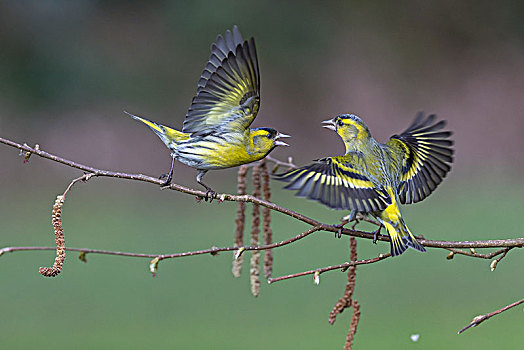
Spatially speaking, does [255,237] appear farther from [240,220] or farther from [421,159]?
[421,159]

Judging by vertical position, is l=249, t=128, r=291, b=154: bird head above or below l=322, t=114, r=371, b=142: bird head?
below

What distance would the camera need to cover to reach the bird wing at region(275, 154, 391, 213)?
1.10m

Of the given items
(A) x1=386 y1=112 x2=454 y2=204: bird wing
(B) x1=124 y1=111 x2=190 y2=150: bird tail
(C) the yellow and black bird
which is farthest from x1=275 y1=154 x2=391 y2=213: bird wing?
(B) x1=124 y1=111 x2=190 y2=150: bird tail

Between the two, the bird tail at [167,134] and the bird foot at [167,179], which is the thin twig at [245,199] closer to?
the bird foot at [167,179]

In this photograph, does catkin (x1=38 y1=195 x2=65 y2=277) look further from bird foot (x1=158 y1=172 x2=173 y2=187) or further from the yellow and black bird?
the yellow and black bird

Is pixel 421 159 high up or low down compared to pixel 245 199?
up

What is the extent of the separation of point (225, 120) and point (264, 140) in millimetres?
87

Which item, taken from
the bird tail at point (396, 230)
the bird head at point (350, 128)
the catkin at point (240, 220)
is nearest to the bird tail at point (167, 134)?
the catkin at point (240, 220)

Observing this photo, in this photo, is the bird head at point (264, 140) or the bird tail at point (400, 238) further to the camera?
the bird head at point (264, 140)

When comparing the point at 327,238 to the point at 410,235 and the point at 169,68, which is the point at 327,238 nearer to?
the point at 169,68

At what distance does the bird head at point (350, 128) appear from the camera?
136cm

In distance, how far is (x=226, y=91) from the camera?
1.33 meters

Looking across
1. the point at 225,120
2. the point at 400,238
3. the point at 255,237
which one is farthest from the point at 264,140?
the point at 400,238

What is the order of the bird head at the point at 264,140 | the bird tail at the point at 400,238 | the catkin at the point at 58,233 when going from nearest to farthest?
the catkin at the point at 58,233
the bird tail at the point at 400,238
the bird head at the point at 264,140
